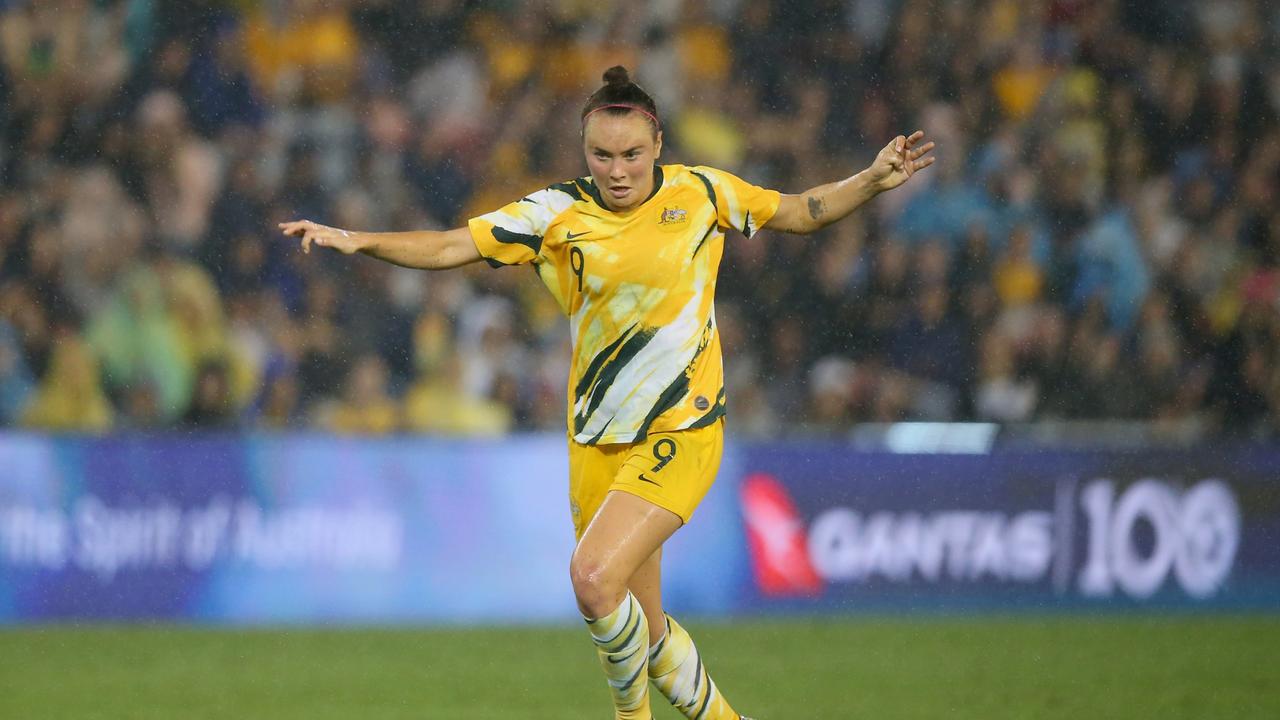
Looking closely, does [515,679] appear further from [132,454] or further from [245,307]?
[245,307]

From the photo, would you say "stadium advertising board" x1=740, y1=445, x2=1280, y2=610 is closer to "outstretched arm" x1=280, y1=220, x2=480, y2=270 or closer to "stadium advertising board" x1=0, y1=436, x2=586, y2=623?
"stadium advertising board" x1=0, y1=436, x2=586, y2=623

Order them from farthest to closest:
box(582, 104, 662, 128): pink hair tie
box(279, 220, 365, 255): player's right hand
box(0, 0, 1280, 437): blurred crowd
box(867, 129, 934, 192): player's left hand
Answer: box(0, 0, 1280, 437): blurred crowd, box(867, 129, 934, 192): player's left hand, box(582, 104, 662, 128): pink hair tie, box(279, 220, 365, 255): player's right hand

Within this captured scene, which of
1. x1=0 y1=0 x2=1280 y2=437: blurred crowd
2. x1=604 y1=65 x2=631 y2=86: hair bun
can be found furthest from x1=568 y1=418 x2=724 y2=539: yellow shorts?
x1=0 y1=0 x2=1280 y2=437: blurred crowd

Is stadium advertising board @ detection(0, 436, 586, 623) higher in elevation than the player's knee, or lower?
lower

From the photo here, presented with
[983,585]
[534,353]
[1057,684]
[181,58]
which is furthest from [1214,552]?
[181,58]

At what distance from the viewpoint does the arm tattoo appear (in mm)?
5906

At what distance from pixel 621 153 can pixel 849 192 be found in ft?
2.87

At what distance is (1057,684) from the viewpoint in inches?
311

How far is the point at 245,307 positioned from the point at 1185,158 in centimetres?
736

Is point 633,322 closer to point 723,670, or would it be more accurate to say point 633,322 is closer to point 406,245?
point 406,245

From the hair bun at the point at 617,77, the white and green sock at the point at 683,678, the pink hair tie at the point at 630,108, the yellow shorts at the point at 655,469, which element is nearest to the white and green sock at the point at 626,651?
the white and green sock at the point at 683,678

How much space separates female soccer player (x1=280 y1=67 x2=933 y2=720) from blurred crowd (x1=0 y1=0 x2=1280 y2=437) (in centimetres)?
566

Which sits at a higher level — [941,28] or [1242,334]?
[941,28]

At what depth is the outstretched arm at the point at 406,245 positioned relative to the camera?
17.6 feet
